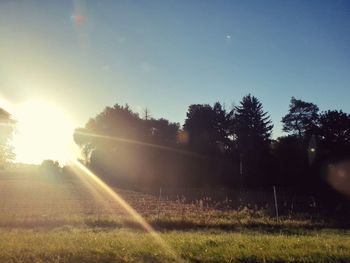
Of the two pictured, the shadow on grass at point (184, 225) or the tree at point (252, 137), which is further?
the tree at point (252, 137)

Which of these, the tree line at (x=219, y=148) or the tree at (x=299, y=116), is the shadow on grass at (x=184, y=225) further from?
the tree at (x=299, y=116)

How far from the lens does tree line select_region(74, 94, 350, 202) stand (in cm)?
5825

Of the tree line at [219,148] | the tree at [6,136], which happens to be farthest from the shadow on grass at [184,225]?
the tree line at [219,148]

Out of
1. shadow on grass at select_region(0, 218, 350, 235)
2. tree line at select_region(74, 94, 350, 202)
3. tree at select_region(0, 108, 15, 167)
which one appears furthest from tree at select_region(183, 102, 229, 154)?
shadow on grass at select_region(0, 218, 350, 235)

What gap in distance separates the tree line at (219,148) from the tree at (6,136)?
3386 cm

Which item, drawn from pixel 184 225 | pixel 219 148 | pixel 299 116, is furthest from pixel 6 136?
pixel 299 116

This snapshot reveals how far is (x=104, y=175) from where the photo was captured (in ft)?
255

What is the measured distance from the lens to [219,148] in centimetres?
7281

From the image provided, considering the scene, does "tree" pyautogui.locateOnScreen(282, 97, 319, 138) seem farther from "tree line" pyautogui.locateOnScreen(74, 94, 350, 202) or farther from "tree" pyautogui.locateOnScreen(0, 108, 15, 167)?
"tree" pyautogui.locateOnScreen(0, 108, 15, 167)

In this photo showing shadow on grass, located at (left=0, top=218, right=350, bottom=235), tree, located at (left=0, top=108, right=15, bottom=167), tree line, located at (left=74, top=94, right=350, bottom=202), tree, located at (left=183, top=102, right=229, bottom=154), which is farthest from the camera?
tree, located at (left=183, top=102, right=229, bottom=154)

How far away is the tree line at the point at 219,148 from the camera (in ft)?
191

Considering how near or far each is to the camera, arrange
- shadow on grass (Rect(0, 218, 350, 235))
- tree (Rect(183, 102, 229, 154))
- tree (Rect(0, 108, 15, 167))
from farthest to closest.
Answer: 1. tree (Rect(183, 102, 229, 154))
2. tree (Rect(0, 108, 15, 167))
3. shadow on grass (Rect(0, 218, 350, 235))

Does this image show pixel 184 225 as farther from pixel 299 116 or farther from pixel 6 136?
pixel 299 116

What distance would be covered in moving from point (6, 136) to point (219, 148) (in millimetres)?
49071
